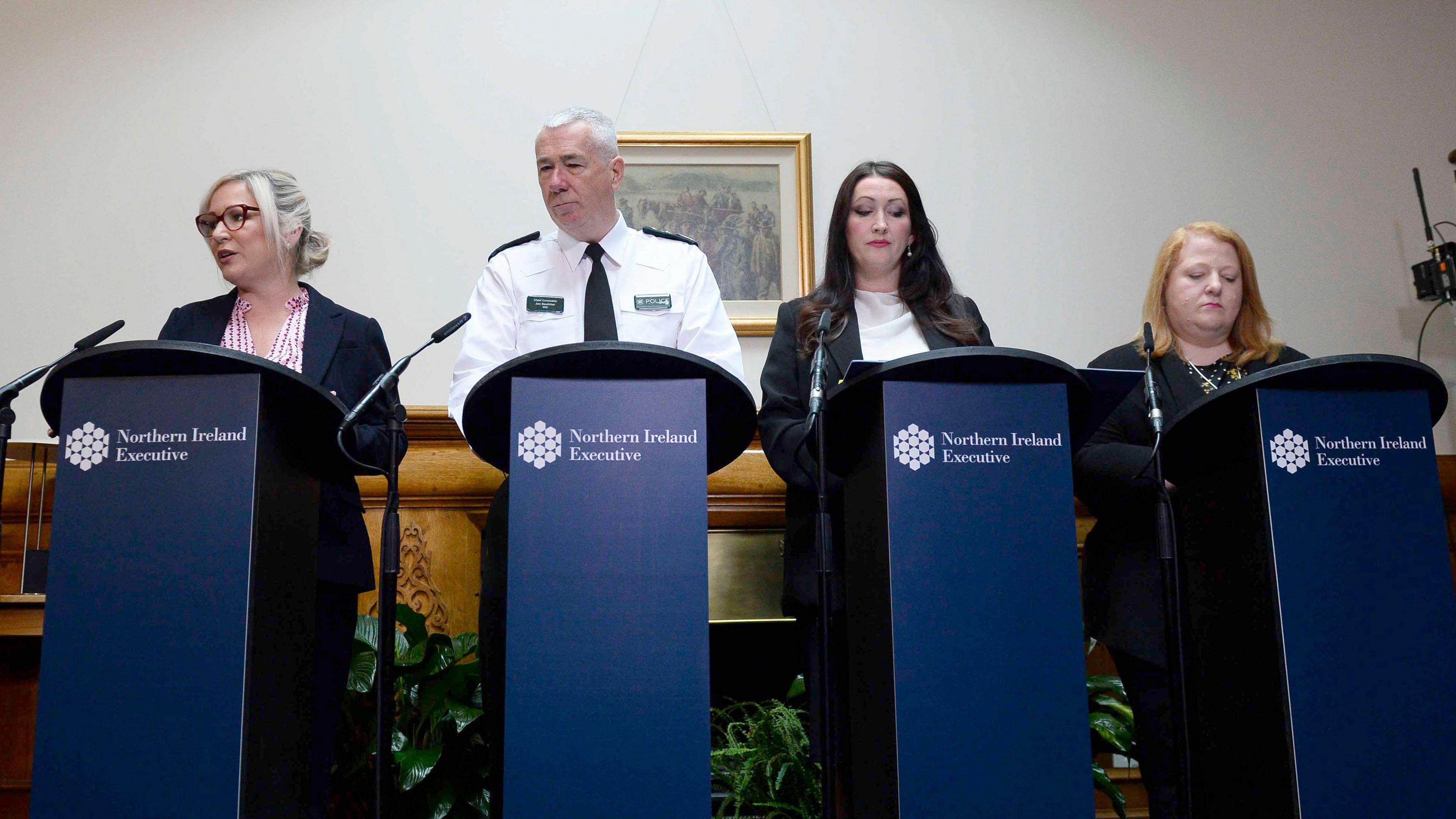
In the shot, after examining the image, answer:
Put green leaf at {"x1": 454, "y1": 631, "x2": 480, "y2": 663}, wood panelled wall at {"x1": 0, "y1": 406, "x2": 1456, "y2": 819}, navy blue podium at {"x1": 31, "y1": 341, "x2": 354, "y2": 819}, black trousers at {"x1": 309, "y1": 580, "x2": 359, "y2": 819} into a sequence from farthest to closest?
wood panelled wall at {"x1": 0, "y1": 406, "x2": 1456, "y2": 819}, green leaf at {"x1": 454, "y1": 631, "x2": 480, "y2": 663}, black trousers at {"x1": 309, "y1": 580, "x2": 359, "y2": 819}, navy blue podium at {"x1": 31, "y1": 341, "x2": 354, "y2": 819}

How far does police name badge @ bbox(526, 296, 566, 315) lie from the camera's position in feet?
9.00

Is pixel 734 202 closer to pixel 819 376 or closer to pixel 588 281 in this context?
pixel 588 281

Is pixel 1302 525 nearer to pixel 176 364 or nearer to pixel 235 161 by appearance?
pixel 176 364

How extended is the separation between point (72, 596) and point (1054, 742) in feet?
5.01

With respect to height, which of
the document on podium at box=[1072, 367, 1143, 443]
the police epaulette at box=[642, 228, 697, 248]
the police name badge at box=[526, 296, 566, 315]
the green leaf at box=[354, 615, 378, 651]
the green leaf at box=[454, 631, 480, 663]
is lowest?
the green leaf at box=[454, 631, 480, 663]

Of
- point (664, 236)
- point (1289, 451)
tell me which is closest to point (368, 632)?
point (664, 236)

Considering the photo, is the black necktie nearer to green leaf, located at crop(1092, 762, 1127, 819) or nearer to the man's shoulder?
the man's shoulder

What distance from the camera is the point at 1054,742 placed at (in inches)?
70.7

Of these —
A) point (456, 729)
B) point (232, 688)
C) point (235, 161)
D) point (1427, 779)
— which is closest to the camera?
point (232, 688)

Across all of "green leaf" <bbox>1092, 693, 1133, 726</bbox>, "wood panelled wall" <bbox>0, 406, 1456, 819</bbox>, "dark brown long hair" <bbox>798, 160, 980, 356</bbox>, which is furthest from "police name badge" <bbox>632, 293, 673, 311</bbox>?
"green leaf" <bbox>1092, 693, 1133, 726</bbox>

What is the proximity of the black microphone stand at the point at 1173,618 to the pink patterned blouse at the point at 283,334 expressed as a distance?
5.73 ft

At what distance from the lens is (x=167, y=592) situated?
5.86 ft

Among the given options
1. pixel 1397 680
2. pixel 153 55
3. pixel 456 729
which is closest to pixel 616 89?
pixel 153 55

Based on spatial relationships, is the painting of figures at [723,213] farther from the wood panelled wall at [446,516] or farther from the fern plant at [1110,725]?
the fern plant at [1110,725]
